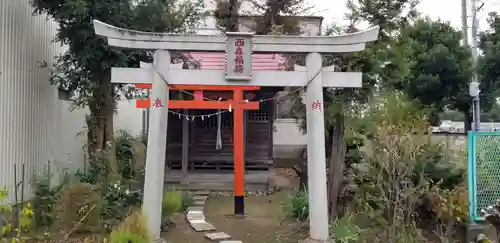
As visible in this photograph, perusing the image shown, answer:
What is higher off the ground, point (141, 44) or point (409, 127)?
point (141, 44)

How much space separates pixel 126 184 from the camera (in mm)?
9000

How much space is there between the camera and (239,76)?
757 cm

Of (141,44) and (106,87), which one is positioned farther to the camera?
(106,87)

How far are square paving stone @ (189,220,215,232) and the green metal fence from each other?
15.5ft

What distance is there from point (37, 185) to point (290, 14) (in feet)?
31.7

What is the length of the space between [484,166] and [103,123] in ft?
26.1

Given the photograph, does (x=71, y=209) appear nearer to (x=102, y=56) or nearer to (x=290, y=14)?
(x=102, y=56)

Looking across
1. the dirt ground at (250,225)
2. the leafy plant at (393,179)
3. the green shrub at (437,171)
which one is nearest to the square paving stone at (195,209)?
the dirt ground at (250,225)

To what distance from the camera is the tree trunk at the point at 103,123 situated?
10273 mm

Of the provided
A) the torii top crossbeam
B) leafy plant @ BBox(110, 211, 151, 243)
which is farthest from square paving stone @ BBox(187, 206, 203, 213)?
leafy plant @ BBox(110, 211, 151, 243)

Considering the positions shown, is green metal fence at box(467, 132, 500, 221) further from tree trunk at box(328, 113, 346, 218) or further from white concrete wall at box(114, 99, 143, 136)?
white concrete wall at box(114, 99, 143, 136)

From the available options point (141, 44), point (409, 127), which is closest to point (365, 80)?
point (409, 127)

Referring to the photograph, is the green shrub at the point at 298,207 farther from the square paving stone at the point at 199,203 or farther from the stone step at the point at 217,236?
the square paving stone at the point at 199,203

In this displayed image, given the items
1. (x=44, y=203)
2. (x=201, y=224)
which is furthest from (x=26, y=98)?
(x=201, y=224)
